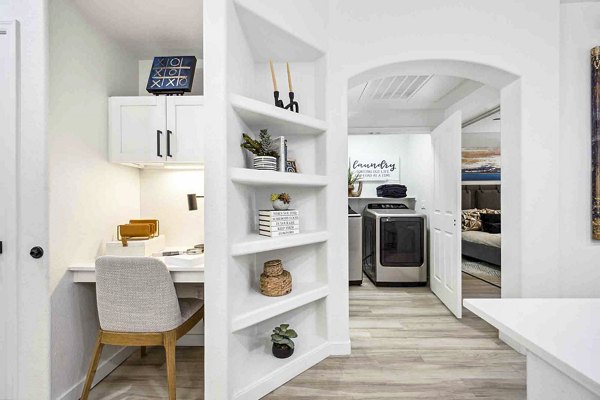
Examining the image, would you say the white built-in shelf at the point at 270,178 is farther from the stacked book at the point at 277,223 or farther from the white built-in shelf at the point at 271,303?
the white built-in shelf at the point at 271,303

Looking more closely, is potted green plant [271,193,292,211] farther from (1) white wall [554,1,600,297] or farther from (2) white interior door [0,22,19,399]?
(1) white wall [554,1,600,297]

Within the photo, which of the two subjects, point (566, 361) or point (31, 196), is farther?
point (31, 196)

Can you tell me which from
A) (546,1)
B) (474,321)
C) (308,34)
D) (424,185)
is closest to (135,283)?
(308,34)

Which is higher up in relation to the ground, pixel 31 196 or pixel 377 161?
pixel 377 161

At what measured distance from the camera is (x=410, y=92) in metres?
3.85

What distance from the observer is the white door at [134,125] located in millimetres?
2123

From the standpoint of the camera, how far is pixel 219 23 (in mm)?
1623

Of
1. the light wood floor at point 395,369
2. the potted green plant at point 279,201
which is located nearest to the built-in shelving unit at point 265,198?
the potted green plant at point 279,201

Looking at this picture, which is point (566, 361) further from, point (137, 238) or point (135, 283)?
point (137, 238)

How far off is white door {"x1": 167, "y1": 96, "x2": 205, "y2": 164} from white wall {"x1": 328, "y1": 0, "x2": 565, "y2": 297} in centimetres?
95

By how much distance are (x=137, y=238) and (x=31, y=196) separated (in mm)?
654

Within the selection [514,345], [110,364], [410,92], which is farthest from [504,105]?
[110,364]

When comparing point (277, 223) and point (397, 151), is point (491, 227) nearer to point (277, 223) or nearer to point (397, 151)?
point (397, 151)

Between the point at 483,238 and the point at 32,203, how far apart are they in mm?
5772
